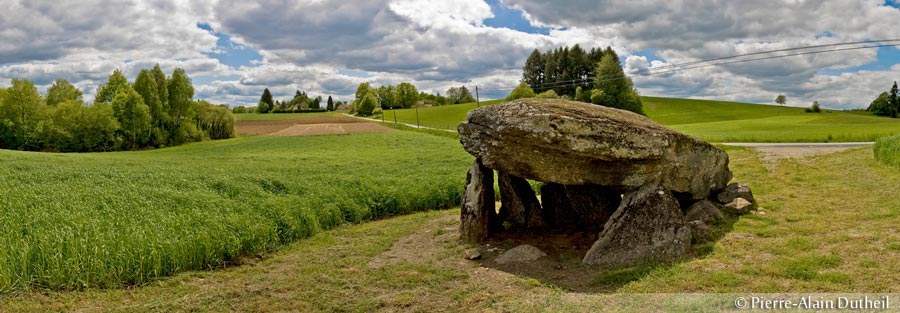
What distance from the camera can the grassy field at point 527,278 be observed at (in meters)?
8.39

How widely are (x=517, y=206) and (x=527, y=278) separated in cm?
459

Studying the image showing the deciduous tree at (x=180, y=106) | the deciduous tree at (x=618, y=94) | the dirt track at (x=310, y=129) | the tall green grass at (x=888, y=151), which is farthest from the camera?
the deciduous tree at (x=618, y=94)

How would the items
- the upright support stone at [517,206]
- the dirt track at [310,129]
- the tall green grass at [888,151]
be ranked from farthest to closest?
1. the dirt track at [310,129]
2. the tall green grass at [888,151]
3. the upright support stone at [517,206]

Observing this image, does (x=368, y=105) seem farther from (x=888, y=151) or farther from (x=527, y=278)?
(x=527, y=278)

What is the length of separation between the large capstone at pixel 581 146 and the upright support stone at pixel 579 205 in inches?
74.0

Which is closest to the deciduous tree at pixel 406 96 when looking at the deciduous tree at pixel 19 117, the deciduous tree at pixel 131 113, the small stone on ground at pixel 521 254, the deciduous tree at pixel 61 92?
the deciduous tree at pixel 61 92

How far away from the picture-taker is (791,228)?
1188 cm

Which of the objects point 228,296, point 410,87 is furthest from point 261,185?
point 410,87

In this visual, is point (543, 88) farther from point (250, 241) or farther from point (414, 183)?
point (250, 241)

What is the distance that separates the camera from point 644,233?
1075 centimetres

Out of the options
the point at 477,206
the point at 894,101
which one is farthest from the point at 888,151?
the point at 894,101

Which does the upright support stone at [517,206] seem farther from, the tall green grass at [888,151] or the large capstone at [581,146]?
the tall green grass at [888,151]

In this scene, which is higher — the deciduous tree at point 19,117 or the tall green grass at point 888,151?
the deciduous tree at point 19,117

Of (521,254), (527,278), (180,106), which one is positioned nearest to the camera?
(527,278)
